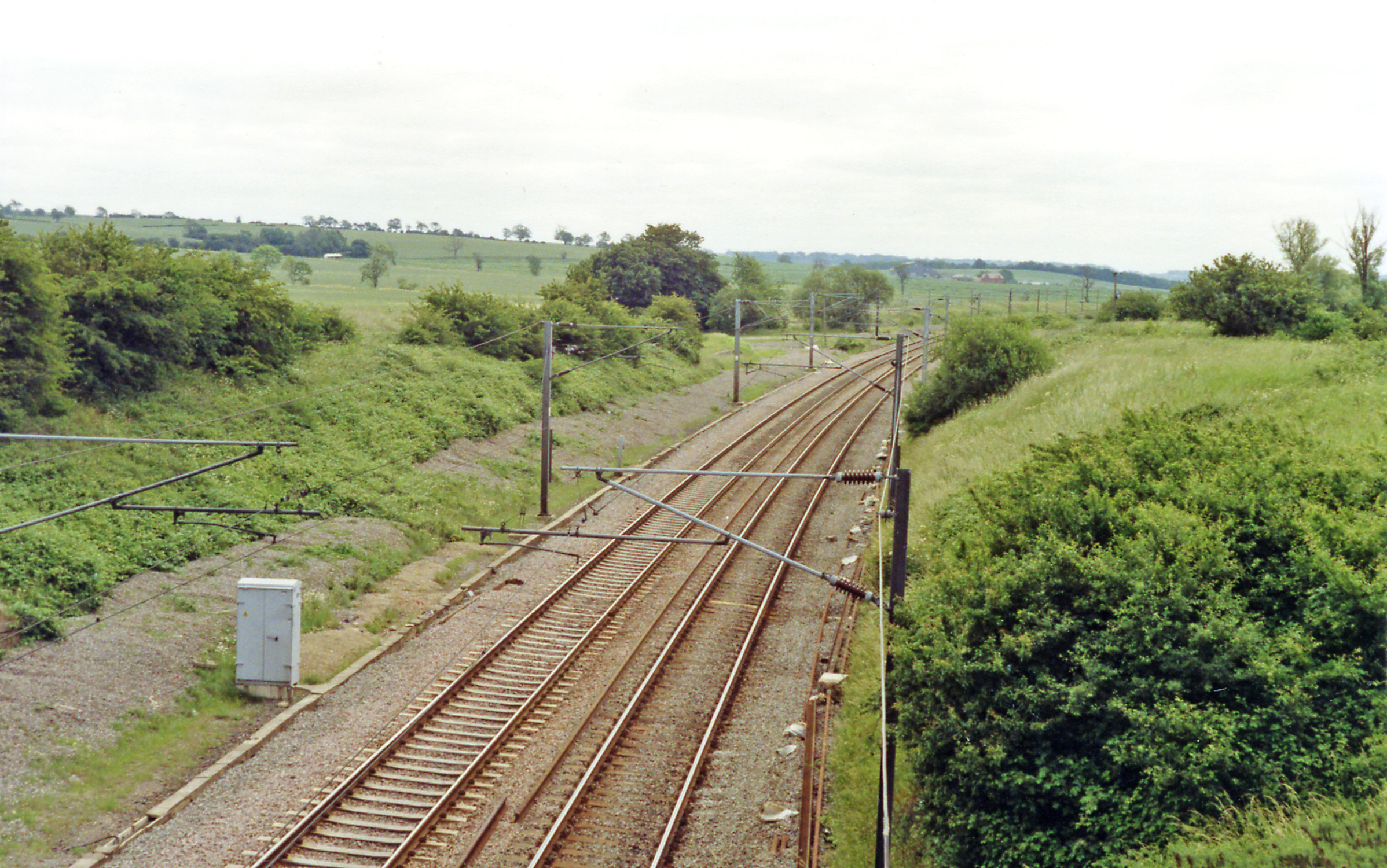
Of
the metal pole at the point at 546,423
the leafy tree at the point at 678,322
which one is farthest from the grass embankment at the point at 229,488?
the leafy tree at the point at 678,322

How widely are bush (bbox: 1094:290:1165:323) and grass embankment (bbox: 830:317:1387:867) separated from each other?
2476 centimetres

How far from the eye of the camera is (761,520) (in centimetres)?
2677

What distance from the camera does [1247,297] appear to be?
1548 inches

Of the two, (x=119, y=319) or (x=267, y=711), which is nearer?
(x=267, y=711)

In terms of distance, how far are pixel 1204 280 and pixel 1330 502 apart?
34930 mm

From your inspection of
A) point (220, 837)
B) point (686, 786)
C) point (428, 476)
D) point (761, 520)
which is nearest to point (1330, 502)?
point (686, 786)

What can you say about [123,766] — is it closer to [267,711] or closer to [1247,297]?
[267,711]

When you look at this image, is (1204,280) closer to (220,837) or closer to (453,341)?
(453,341)

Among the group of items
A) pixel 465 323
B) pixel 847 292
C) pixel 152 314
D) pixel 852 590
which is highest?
pixel 847 292

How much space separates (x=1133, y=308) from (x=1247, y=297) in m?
32.3

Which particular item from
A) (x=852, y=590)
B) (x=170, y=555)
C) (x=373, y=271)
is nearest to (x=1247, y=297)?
(x=852, y=590)

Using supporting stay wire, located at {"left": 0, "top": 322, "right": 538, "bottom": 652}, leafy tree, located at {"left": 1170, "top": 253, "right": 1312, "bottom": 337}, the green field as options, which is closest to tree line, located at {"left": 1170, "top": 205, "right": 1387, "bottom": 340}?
leafy tree, located at {"left": 1170, "top": 253, "right": 1312, "bottom": 337}

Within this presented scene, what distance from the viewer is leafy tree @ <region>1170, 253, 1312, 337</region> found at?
38312 millimetres

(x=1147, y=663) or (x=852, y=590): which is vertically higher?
(x=852, y=590)
